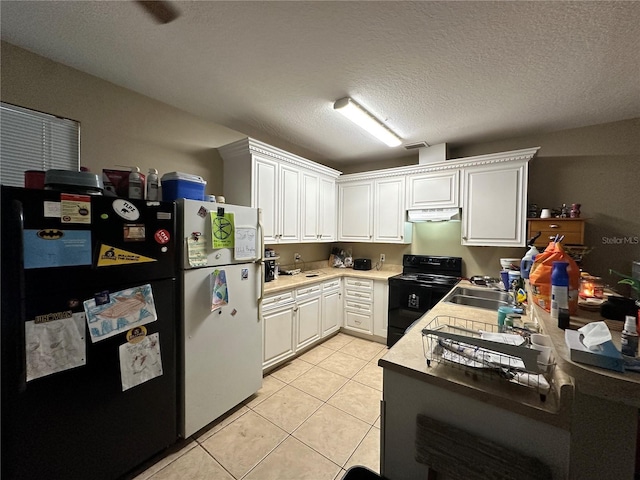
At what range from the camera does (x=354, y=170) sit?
4.29 metres

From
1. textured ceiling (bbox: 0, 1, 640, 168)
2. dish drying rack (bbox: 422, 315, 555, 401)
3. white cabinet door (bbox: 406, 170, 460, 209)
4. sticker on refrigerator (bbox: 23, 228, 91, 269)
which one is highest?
textured ceiling (bbox: 0, 1, 640, 168)

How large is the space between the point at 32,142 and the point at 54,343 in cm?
141

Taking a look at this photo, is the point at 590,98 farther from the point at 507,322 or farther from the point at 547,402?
the point at 547,402

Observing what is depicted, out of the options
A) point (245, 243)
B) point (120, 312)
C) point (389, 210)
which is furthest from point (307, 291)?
point (120, 312)

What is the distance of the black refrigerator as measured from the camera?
3.54 ft

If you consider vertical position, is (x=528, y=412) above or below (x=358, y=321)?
above

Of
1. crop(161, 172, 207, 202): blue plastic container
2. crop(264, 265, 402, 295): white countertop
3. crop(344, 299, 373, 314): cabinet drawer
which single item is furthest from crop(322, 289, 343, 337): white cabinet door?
crop(161, 172, 207, 202): blue plastic container

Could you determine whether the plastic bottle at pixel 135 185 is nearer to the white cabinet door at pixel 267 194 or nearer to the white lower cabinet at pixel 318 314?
the white cabinet door at pixel 267 194

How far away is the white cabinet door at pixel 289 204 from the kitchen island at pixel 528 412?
204cm

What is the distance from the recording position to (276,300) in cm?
255

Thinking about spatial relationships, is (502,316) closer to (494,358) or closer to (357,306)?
(494,358)

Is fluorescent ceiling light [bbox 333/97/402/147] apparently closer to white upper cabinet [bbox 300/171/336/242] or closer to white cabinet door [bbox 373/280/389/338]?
white upper cabinet [bbox 300/171/336/242]

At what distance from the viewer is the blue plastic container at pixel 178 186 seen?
1.72m

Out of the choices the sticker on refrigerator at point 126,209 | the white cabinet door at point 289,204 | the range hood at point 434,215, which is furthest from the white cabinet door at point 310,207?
the sticker on refrigerator at point 126,209
